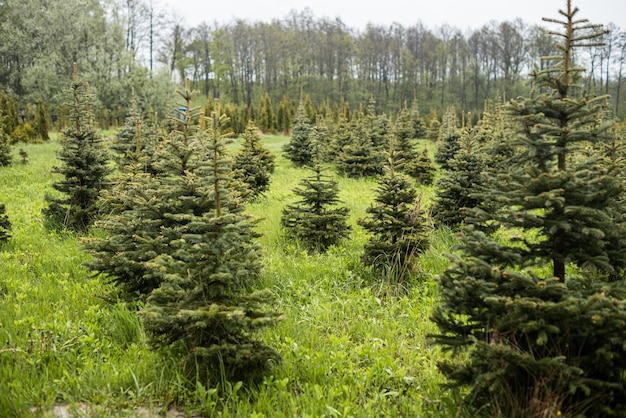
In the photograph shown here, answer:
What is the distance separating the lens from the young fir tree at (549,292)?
8.45 feet

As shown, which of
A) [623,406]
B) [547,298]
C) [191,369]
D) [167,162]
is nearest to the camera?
[623,406]

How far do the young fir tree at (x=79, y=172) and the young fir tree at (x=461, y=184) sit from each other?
6.56 metres

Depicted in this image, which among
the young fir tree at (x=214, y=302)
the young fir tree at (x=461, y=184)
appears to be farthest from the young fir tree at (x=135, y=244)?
the young fir tree at (x=461, y=184)

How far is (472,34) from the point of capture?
202 ft


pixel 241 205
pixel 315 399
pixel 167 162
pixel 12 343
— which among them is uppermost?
pixel 167 162

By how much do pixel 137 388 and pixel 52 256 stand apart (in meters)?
4.37

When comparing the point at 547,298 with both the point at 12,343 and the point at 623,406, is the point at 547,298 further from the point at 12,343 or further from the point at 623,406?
the point at 12,343

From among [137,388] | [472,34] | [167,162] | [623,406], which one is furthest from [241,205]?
[472,34]

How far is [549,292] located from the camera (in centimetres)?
276

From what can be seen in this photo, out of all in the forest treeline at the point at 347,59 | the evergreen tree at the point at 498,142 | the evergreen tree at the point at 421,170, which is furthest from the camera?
the forest treeline at the point at 347,59

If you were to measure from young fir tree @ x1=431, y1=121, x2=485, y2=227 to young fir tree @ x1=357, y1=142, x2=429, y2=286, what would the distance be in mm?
1793

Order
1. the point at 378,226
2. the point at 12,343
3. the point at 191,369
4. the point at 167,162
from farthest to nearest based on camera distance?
1. the point at 378,226
2. the point at 167,162
3. the point at 12,343
4. the point at 191,369

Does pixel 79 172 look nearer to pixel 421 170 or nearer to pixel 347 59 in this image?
pixel 421 170

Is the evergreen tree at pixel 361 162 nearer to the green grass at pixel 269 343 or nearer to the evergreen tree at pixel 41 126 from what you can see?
the green grass at pixel 269 343
